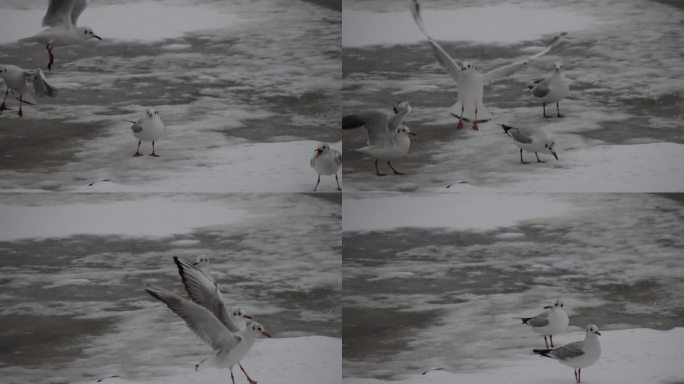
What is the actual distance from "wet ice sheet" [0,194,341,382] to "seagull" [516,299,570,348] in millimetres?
597

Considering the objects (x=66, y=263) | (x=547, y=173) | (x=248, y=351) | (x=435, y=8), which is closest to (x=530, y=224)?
(x=547, y=173)

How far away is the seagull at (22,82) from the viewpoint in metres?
2.93

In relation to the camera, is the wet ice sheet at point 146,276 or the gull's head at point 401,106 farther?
A: the gull's head at point 401,106

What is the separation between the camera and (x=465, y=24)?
3.04m

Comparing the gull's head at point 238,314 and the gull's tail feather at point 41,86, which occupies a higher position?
the gull's tail feather at point 41,86

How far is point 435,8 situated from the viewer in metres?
3.04

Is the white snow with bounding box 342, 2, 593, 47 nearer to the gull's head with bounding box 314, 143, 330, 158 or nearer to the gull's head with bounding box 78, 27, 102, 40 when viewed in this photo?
the gull's head with bounding box 314, 143, 330, 158

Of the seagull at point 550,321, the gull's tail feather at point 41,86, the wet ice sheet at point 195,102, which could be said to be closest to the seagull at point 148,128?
the wet ice sheet at point 195,102

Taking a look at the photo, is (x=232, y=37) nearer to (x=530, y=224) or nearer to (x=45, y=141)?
(x=45, y=141)

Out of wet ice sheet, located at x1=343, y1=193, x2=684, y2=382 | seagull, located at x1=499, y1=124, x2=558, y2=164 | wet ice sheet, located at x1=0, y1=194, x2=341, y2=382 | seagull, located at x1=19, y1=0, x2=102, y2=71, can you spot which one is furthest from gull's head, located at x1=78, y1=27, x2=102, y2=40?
seagull, located at x1=499, y1=124, x2=558, y2=164

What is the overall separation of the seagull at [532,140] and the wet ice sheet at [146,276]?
594 mm

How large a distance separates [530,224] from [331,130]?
0.68 meters

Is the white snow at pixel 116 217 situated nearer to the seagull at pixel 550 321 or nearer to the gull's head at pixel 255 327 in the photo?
the gull's head at pixel 255 327

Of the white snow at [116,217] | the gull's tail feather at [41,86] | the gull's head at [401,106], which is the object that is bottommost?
the white snow at [116,217]
